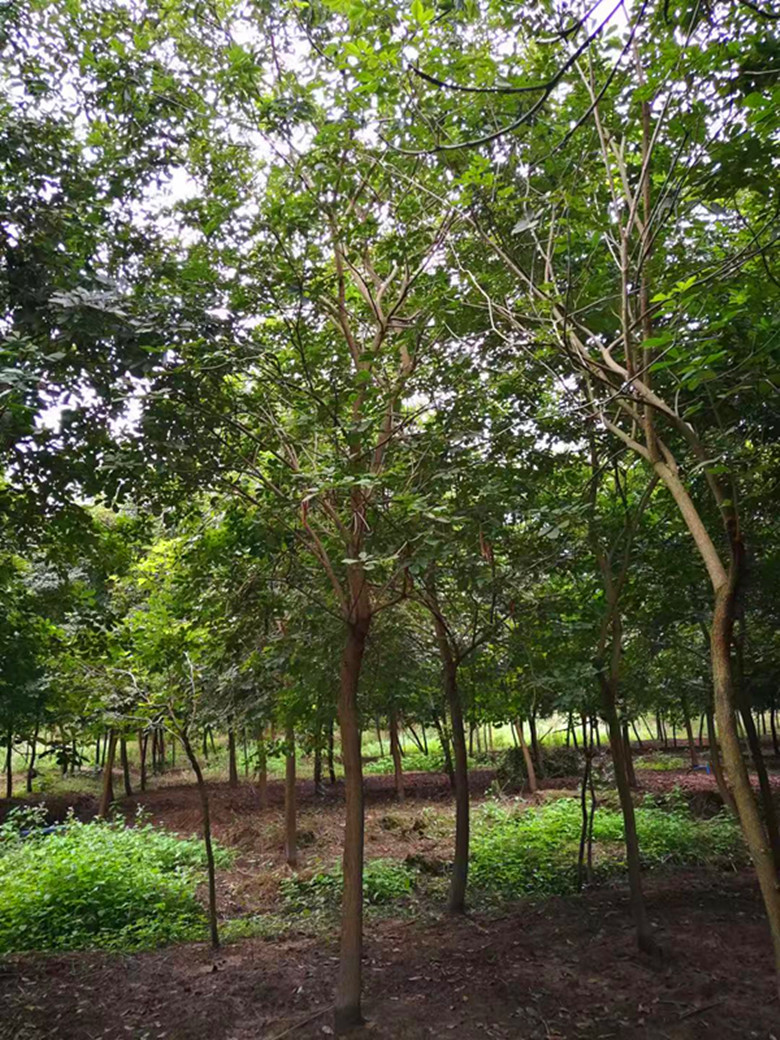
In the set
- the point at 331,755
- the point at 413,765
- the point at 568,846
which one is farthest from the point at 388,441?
the point at 413,765

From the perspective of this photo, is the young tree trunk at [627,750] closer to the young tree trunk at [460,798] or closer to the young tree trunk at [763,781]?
the young tree trunk at [763,781]

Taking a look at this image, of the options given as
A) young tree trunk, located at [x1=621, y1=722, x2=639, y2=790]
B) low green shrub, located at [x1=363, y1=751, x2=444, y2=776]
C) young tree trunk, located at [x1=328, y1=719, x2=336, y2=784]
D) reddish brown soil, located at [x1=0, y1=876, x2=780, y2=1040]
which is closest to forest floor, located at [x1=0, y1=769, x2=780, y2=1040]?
reddish brown soil, located at [x1=0, y1=876, x2=780, y2=1040]

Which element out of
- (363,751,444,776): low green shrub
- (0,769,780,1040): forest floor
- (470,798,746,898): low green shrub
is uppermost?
(0,769,780,1040): forest floor

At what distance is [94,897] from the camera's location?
289 inches

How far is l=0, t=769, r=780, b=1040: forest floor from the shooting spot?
14.8 feet

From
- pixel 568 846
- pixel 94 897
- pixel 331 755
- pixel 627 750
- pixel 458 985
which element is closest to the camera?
pixel 458 985

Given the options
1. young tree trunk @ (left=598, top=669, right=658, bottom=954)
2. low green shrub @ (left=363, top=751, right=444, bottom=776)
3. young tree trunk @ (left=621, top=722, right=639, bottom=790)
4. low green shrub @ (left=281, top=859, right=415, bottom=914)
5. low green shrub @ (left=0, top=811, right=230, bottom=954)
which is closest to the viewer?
young tree trunk @ (left=598, top=669, right=658, bottom=954)

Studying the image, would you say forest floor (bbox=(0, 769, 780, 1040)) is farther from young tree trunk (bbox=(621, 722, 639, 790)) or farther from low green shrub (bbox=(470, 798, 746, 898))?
young tree trunk (bbox=(621, 722, 639, 790))

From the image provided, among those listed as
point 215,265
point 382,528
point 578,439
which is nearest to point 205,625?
point 382,528

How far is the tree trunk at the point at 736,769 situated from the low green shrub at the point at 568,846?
5.92 m

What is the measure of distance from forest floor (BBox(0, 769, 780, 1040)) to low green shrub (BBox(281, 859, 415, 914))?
1.73 ft

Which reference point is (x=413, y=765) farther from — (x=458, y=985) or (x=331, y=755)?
(x=458, y=985)

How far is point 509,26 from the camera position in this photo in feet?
12.0

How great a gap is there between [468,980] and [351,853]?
1590 millimetres
